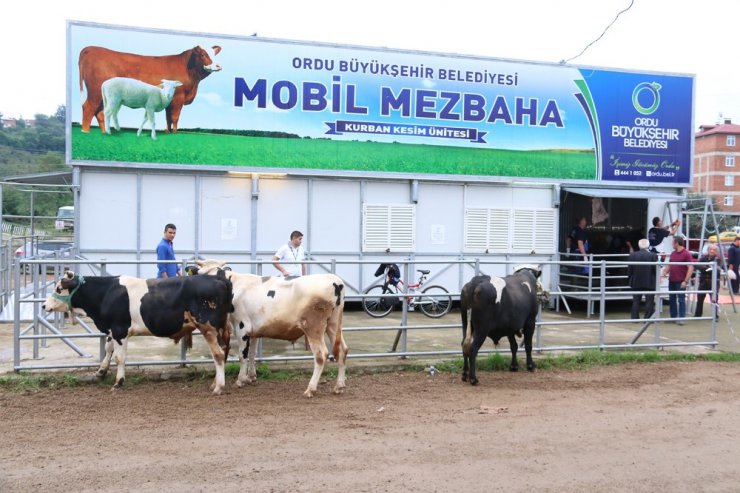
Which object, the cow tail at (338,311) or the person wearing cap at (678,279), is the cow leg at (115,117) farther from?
the person wearing cap at (678,279)

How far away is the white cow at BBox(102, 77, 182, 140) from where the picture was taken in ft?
42.8

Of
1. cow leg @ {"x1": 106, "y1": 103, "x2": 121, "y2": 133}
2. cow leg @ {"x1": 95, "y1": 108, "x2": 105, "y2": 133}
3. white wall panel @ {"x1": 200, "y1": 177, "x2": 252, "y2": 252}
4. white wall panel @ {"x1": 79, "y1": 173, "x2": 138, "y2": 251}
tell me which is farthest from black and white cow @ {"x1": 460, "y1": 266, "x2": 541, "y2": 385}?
cow leg @ {"x1": 95, "y1": 108, "x2": 105, "y2": 133}

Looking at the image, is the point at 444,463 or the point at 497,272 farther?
the point at 497,272

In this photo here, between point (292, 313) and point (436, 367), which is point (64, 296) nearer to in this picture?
point (292, 313)

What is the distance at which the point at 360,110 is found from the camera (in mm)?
14609

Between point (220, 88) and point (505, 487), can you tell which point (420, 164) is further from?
point (505, 487)

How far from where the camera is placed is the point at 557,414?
725 cm

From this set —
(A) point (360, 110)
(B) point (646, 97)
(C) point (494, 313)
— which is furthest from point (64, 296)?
(B) point (646, 97)

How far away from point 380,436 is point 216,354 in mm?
2329

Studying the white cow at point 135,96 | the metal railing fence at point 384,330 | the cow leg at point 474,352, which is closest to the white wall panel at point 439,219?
the metal railing fence at point 384,330

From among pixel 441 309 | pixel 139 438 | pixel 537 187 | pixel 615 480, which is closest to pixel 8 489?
pixel 139 438

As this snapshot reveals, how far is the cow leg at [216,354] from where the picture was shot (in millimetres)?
7711

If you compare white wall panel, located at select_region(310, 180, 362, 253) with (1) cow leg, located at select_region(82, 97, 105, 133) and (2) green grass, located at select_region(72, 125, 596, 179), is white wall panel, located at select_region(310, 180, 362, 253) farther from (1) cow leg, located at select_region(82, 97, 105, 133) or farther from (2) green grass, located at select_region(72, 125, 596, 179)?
(1) cow leg, located at select_region(82, 97, 105, 133)

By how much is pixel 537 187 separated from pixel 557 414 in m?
9.41
